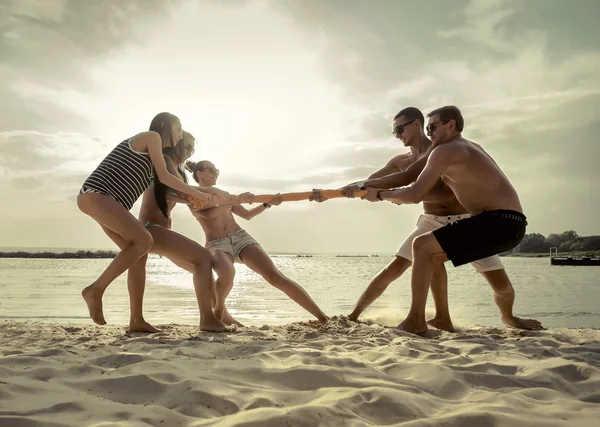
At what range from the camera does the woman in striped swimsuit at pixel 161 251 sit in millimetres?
4746

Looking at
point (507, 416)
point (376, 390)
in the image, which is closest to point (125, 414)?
point (376, 390)

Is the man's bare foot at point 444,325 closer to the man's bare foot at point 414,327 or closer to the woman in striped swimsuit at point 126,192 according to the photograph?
the man's bare foot at point 414,327

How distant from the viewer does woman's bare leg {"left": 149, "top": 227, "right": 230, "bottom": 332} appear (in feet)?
15.7

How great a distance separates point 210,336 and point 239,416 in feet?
7.73

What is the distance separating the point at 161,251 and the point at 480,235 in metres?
2.91

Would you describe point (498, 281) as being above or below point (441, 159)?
below

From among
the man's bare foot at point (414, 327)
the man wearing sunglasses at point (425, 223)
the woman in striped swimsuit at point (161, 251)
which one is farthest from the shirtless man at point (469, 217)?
the woman in striped swimsuit at point (161, 251)

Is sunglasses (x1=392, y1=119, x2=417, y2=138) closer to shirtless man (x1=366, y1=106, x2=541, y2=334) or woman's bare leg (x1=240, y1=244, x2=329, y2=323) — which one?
shirtless man (x1=366, y1=106, x2=541, y2=334)

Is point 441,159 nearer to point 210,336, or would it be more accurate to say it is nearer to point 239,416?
point 210,336

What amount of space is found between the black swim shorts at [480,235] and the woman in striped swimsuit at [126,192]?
2.20 m

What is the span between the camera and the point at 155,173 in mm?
4941

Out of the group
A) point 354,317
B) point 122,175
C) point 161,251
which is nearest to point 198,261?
point 161,251

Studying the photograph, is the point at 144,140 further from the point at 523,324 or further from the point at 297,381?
the point at 523,324

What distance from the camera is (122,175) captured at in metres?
4.63
